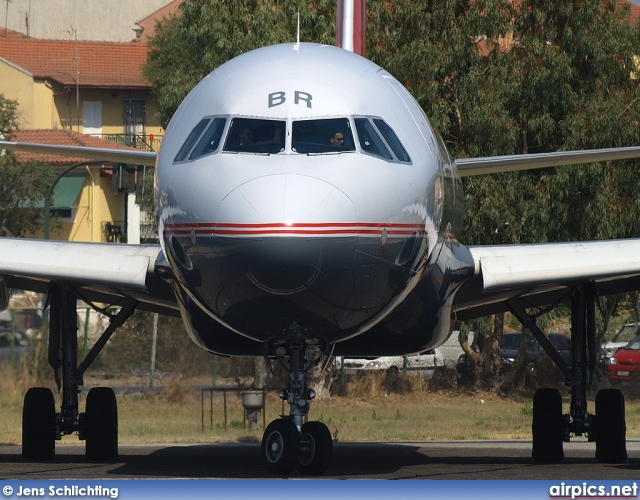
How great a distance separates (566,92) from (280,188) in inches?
880

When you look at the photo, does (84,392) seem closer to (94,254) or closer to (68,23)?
(94,254)

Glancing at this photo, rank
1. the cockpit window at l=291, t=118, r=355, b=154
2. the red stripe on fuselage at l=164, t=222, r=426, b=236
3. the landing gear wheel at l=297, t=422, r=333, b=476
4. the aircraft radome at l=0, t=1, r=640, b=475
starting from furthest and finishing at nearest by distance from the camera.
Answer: the landing gear wheel at l=297, t=422, r=333, b=476 → the cockpit window at l=291, t=118, r=355, b=154 → the aircraft radome at l=0, t=1, r=640, b=475 → the red stripe on fuselage at l=164, t=222, r=426, b=236

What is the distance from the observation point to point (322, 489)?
6156 millimetres

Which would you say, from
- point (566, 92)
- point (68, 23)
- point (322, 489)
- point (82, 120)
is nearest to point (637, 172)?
point (566, 92)

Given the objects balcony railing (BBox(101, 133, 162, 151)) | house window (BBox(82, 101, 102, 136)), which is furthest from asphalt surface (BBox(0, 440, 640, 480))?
house window (BBox(82, 101, 102, 136))

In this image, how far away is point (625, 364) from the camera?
35.1 metres

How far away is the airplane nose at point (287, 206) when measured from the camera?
985cm

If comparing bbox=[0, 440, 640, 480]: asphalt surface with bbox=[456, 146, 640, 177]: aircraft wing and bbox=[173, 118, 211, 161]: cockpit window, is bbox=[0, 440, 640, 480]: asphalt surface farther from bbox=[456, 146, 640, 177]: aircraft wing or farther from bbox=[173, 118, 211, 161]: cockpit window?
bbox=[456, 146, 640, 177]: aircraft wing

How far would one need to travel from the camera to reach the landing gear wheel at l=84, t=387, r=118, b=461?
1586 centimetres

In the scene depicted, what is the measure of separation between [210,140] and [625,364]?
25980mm

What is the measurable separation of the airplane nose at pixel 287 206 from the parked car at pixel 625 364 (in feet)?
82.7

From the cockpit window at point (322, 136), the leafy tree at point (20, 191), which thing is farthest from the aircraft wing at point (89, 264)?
the leafy tree at point (20, 191)

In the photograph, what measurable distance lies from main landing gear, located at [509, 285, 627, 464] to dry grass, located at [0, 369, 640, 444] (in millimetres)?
4501

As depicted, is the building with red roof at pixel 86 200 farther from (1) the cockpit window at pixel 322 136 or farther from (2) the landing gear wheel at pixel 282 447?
(1) the cockpit window at pixel 322 136
